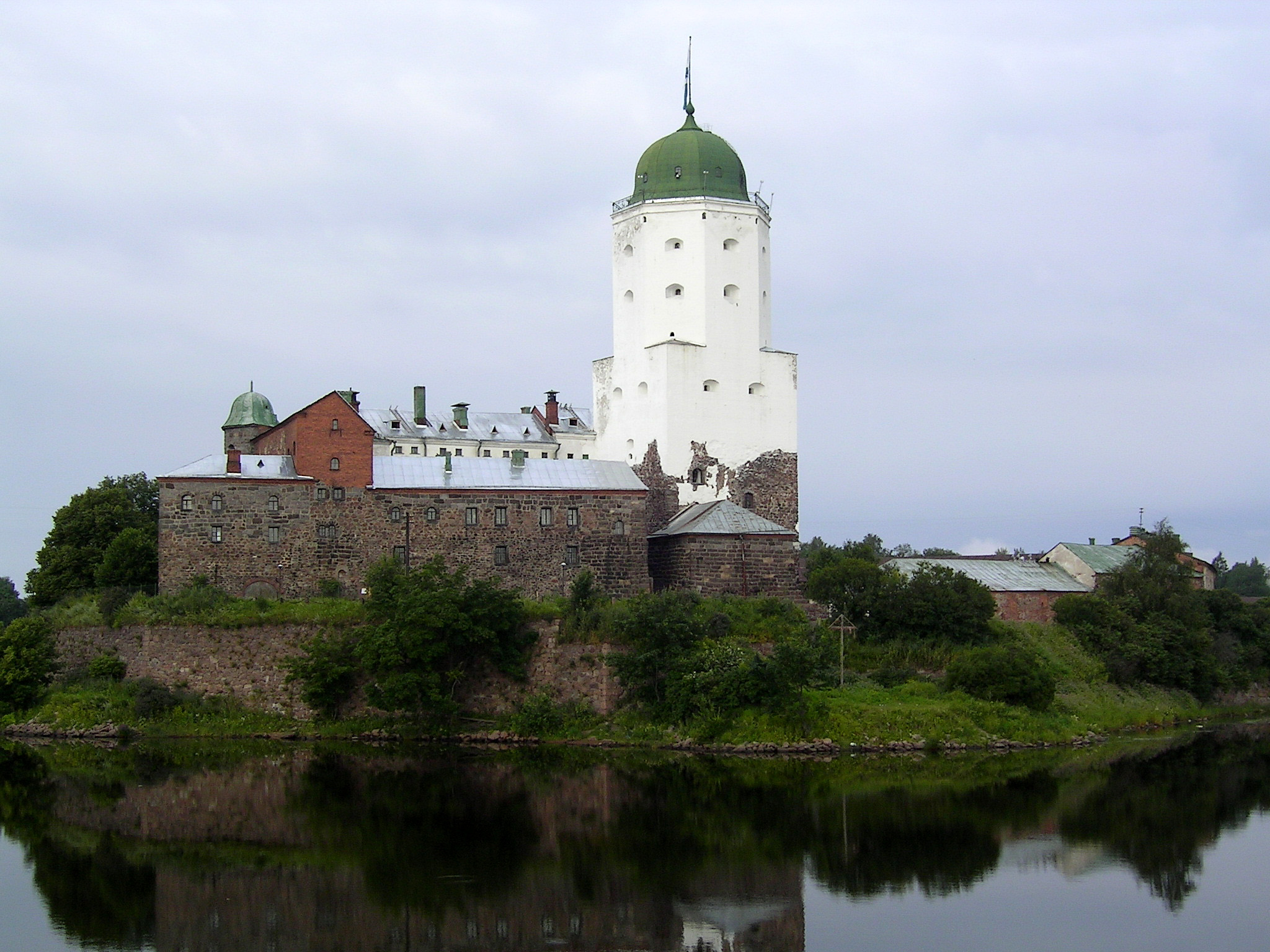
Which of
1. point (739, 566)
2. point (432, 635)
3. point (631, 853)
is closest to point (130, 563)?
point (432, 635)

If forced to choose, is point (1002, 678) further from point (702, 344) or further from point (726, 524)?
point (702, 344)

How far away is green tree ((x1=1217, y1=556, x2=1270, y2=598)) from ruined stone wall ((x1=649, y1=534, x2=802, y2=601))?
173 ft

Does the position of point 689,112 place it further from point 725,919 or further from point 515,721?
point 725,919

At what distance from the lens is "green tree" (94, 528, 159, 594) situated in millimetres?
39625

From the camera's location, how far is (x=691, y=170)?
46.0 metres

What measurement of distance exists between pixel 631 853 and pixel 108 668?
20.0m

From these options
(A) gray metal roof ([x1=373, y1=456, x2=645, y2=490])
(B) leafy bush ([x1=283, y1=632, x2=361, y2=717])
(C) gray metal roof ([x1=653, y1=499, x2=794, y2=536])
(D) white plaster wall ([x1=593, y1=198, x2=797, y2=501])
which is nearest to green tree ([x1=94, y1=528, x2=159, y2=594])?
(B) leafy bush ([x1=283, y1=632, x2=361, y2=717])

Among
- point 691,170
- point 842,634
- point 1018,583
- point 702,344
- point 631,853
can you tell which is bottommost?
point 631,853

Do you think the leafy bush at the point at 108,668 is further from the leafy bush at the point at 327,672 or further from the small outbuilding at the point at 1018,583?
the small outbuilding at the point at 1018,583

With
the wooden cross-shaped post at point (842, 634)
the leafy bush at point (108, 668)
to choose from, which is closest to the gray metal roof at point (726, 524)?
the wooden cross-shaped post at point (842, 634)

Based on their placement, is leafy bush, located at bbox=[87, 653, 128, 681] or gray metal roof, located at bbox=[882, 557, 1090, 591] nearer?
leafy bush, located at bbox=[87, 653, 128, 681]

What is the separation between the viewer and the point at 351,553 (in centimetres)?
3906

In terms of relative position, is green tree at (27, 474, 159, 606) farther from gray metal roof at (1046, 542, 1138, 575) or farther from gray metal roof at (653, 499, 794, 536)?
gray metal roof at (1046, 542, 1138, 575)

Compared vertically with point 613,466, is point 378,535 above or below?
below
